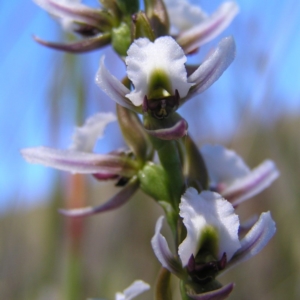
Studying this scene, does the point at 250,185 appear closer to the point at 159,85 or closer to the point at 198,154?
the point at 198,154

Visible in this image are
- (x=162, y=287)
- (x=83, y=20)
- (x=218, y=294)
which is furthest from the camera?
(x=83, y=20)

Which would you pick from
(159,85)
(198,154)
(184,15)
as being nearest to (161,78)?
(159,85)

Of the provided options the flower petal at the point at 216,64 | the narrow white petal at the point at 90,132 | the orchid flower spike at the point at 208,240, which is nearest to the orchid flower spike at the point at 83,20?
the narrow white petal at the point at 90,132

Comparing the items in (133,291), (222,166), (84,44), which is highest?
(84,44)

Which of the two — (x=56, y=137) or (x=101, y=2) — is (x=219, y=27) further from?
(x=56, y=137)

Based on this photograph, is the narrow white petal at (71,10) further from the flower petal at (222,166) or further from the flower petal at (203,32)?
the flower petal at (222,166)
